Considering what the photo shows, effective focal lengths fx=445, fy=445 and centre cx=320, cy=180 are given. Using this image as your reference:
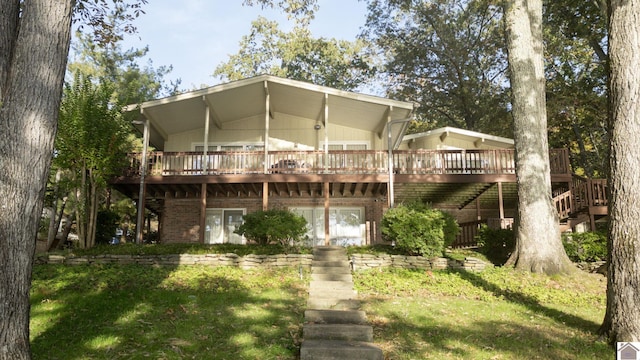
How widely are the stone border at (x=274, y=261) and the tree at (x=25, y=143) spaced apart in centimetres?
643

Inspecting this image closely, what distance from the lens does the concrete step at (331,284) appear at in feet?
30.5

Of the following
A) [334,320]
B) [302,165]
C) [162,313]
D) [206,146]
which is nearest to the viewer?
[334,320]

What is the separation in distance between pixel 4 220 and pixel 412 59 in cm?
2743

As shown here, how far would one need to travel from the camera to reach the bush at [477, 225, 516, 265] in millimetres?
12500

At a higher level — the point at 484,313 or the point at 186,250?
the point at 186,250

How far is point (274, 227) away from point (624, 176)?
8188 millimetres

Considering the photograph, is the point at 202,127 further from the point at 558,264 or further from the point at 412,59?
the point at 412,59

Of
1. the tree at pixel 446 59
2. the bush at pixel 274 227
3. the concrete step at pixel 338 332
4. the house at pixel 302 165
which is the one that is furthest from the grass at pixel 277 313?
the tree at pixel 446 59

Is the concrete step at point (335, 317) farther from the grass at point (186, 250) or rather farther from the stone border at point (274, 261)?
the grass at point (186, 250)

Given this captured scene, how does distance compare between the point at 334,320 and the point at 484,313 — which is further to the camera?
the point at 484,313

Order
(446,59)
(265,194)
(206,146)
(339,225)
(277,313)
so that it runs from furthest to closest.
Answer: (446,59), (339,225), (206,146), (265,194), (277,313)

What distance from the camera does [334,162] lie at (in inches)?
625

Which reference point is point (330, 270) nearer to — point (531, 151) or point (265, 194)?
point (265, 194)

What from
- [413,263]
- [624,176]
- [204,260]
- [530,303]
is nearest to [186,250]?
[204,260]
